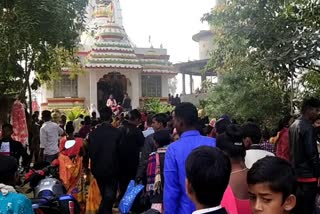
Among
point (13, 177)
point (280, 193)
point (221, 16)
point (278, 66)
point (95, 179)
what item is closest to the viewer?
point (280, 193)

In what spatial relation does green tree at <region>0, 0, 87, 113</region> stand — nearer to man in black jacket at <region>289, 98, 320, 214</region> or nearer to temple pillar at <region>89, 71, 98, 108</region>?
man in black jacket at <region>289, 98, 320, 214</region>

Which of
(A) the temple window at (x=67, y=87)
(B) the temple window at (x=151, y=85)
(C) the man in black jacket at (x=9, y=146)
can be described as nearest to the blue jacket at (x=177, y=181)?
(C) the man in black jacket at (x=9, y=146)

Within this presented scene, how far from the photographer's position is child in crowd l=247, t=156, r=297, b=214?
2.48 m

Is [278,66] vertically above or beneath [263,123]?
above

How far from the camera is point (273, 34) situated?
8.97 metres

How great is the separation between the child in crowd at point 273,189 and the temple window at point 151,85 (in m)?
25.3

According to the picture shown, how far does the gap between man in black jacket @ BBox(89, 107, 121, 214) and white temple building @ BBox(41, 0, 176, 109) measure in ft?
59.8

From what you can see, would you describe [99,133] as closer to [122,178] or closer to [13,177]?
[122,178]

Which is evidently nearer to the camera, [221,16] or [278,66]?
[278,66]

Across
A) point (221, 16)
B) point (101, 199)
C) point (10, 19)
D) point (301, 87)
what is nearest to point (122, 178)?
point (101, 199)

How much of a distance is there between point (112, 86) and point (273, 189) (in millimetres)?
25385

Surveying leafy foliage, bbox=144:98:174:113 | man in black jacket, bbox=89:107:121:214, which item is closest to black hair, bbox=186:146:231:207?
man in black jacket, bbox=89:107:121:214

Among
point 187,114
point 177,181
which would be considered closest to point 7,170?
point 177,181

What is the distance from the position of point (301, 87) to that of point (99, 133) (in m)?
10.2
